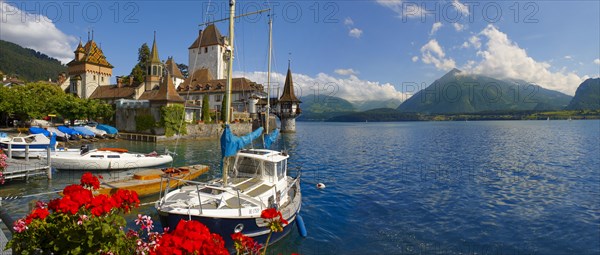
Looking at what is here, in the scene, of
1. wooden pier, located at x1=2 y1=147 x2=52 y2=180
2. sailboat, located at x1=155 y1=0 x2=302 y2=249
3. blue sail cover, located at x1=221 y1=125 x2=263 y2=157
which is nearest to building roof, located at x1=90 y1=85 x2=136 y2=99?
wooden pier, located at x1=2 y1=147 x2=52 y2=180

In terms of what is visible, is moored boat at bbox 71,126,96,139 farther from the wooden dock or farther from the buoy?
the buoy

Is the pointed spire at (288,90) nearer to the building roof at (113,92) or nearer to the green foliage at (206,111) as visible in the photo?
the green foliage at (206,111)

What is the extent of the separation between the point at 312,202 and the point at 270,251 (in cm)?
768

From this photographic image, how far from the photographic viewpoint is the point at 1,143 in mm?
29703

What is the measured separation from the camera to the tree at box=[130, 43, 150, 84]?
78.5 m

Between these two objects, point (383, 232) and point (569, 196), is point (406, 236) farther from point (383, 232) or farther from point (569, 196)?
point (569, 196)

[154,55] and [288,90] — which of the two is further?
[288,90]

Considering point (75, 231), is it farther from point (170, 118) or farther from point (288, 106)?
point (288, 106)

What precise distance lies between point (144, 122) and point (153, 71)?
18.8m

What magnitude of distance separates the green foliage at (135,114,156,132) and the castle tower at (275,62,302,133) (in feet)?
121

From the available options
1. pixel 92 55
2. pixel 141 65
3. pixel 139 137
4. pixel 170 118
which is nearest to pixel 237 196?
pixel 170 118

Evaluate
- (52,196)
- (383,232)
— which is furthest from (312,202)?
(52,196)

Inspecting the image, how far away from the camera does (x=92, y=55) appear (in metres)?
78.1

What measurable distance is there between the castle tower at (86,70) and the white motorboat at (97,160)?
195 ft
